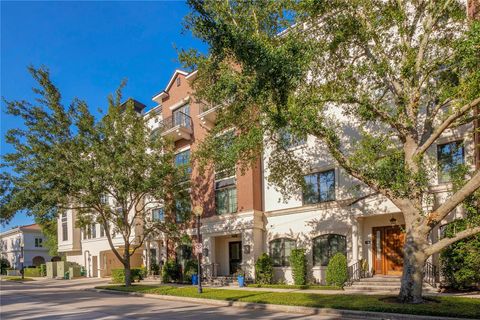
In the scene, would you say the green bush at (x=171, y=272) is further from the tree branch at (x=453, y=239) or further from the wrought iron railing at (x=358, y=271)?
the tree branch at (x=453, y=239)

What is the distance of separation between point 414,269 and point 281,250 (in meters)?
11.0

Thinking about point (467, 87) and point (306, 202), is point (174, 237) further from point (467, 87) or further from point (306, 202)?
point (467, 87)

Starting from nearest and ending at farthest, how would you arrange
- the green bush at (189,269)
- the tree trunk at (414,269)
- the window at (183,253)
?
1. the tree trunk at (414,269)
2. the green bush at (189,269)
3. the window at (183,253)

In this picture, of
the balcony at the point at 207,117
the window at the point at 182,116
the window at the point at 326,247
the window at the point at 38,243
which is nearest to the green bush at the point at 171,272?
the window at the point at 182,116

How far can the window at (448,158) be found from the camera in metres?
17.1

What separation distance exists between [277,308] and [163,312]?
4018 millimetres

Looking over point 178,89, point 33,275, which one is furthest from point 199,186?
point 33,275

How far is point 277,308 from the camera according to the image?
14.8 meters

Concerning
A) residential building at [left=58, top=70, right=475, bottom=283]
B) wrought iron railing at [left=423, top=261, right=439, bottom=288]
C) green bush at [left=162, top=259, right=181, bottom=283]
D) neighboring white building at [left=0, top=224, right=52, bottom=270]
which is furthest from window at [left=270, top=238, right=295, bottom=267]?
neighboring white building at [left=0, top=224, right=52, bottom=270]

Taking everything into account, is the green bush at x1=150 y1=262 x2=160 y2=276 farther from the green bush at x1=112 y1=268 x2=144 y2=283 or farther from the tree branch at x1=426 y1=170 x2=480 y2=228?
the tree branch at x1=426 y1=170 x2=480 y2=228

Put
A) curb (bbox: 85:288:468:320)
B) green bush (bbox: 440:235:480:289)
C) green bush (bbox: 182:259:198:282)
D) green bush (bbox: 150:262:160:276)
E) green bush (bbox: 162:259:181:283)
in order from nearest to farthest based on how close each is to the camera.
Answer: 1. curb (bbox: 85:288:468:320)
2. green bush (bbox: 440:235:480:289)
3. green bush (bbox: 182:259:198:282)
4. green bush (bbox: 162:259:181:283)
5. green bush (bbox: 150:262:160:276)

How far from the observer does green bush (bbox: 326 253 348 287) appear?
19000 mm

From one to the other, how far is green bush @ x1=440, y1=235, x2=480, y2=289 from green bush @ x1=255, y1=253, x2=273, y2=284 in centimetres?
929

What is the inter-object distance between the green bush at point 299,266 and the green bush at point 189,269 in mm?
7639
